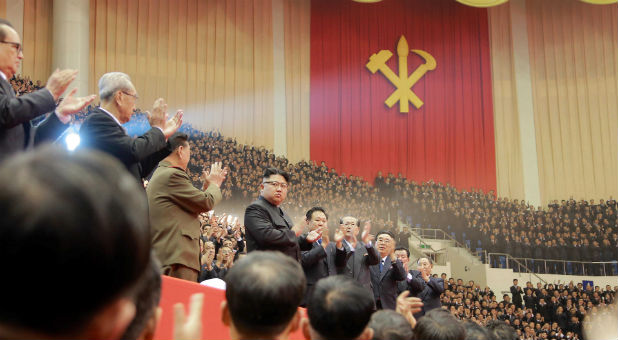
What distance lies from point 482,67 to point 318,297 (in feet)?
55.8

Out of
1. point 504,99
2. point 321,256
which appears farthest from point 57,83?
point 504,99

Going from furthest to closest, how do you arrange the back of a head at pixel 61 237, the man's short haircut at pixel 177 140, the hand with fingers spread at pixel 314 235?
the hand with fingers spread at pixel 314 235, the man's short haircut at pixel 177 140, the back of a head at pixel 61 237

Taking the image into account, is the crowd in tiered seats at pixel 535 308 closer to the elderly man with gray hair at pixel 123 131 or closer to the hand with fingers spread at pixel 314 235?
the hand with fingers spread at pixel 314 235

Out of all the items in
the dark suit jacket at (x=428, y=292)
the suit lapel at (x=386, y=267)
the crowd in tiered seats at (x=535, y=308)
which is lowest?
the crowd in tiered seats at (x=535, y=308)

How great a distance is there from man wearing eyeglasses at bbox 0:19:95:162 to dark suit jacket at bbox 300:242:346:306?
2.05 meters

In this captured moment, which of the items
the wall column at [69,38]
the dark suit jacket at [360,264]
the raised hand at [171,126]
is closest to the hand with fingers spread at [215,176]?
the raised hand at [171,126]

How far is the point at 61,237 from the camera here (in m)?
0.44

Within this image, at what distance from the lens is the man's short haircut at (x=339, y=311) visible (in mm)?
1562

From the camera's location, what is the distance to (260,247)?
3.47 meters

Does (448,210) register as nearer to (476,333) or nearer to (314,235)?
(314,235)

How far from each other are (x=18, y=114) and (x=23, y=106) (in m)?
0.03

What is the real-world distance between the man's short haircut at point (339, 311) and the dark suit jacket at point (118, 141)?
1198mm

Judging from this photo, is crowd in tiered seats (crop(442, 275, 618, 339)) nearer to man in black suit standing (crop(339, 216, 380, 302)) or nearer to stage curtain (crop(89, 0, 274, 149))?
man in black suit standing (crop(339, 216, 380, 302))

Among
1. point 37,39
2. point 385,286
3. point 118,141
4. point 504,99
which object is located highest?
point 37,39
